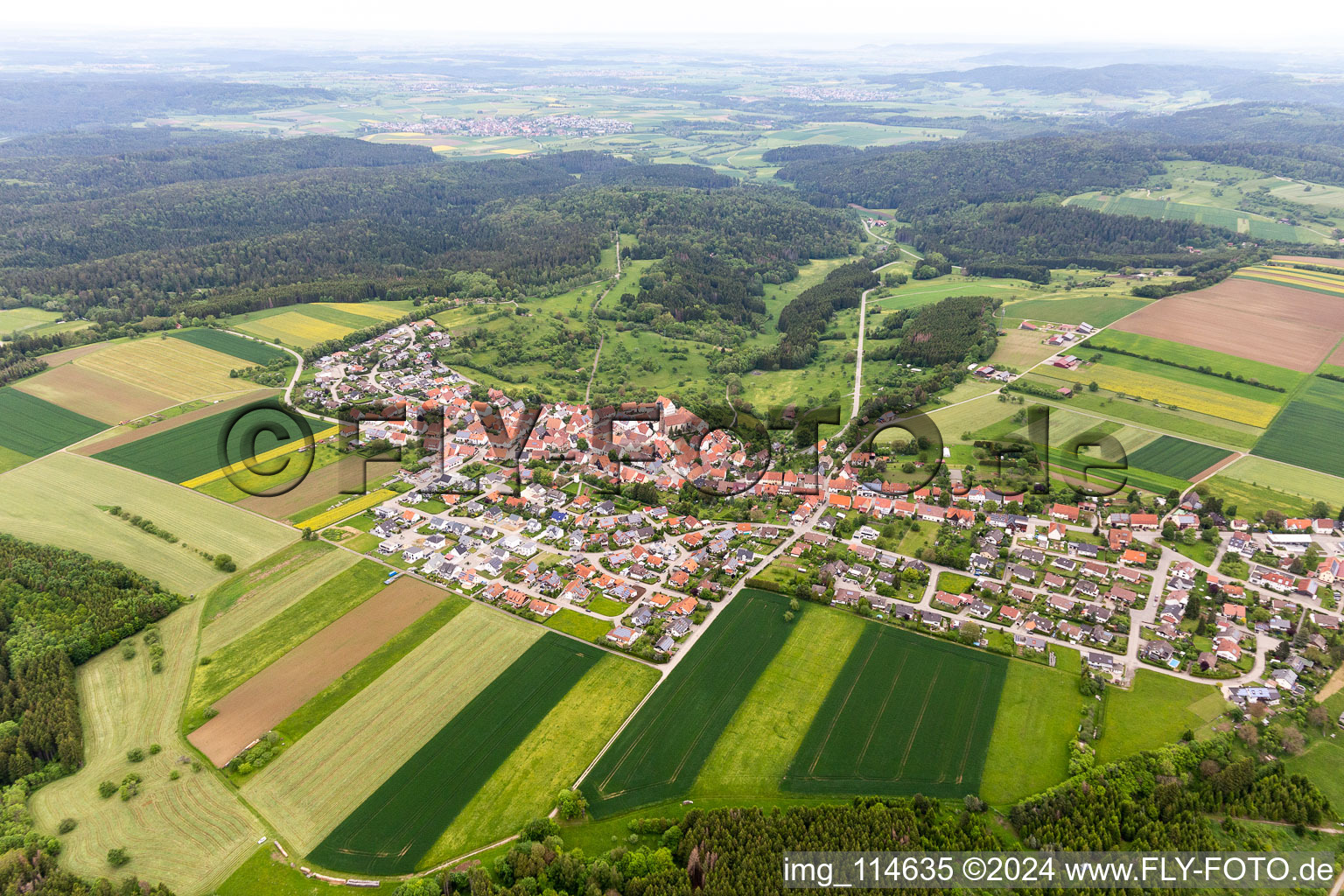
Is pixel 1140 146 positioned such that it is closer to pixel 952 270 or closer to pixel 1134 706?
pixel 952 270

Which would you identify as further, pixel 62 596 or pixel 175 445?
pixel 175 445

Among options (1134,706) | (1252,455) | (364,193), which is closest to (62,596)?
(1134,706)

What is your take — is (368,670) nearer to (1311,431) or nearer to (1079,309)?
(1311,431)

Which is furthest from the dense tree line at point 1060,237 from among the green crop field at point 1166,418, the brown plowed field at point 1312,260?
the green crop field at point 1166,418

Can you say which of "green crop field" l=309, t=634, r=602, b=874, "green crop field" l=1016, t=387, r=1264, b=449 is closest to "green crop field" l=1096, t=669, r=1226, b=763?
"green crop field" l=309, t=634, r=602, b=874

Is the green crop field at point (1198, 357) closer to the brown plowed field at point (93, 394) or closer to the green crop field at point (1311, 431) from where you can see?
the green crop field at point (1311, 431)

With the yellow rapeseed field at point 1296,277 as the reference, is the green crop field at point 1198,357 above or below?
below

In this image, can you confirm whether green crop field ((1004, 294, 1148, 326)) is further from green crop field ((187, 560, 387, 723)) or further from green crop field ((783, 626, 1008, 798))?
green crop field ((187, 560, 387, 723))
